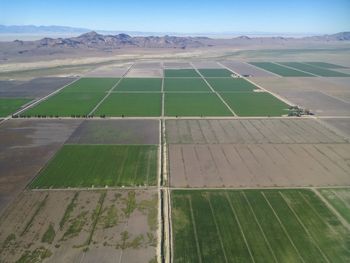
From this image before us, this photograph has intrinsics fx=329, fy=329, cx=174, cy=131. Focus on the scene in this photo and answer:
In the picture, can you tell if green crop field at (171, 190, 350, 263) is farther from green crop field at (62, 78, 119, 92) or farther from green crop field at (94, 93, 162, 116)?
green crop field at (62, 78, 119, 92)

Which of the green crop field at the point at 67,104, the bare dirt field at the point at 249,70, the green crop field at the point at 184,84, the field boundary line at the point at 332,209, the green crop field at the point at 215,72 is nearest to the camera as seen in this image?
the field boundary line at the point at 332,209

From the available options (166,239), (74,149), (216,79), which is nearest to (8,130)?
(74,149)

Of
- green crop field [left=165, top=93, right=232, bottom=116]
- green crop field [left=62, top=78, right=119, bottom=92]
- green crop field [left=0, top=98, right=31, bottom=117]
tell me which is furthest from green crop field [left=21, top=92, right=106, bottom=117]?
green crop field [left=165, top=93, right=232, bottom=116]

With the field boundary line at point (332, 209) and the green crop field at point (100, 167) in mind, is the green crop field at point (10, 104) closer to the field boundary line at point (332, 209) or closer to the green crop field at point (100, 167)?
the green crop field at point (100, 167)

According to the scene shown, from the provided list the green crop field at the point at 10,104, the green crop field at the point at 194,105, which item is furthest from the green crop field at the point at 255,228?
the green crop field at the point at 10,104

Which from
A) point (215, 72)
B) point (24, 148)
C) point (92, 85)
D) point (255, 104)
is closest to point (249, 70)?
point (215, 72)

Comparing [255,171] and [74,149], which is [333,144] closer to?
[255,171]

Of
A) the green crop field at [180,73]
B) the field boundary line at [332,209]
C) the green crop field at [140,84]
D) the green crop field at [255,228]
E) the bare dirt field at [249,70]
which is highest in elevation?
the bare dirt field at [249,70]
